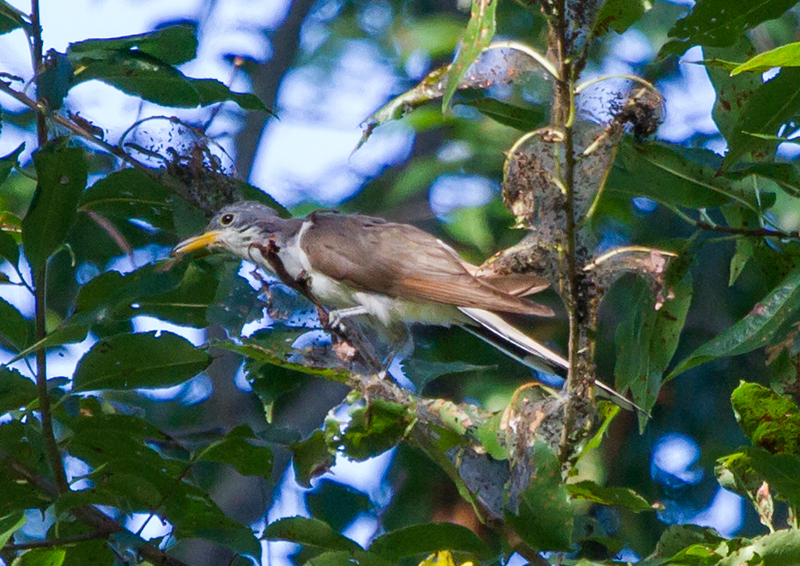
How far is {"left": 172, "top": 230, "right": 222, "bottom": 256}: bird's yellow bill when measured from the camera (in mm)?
3707

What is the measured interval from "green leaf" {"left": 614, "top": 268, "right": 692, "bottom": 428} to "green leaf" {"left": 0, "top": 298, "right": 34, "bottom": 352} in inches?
70.1

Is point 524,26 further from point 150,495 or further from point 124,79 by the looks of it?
point 150,495

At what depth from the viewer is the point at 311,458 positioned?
290cm

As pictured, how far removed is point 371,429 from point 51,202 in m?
1.13

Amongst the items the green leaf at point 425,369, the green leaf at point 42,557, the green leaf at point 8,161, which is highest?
the green leaf at point 8,161

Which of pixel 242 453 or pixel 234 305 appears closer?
pixel 242 453

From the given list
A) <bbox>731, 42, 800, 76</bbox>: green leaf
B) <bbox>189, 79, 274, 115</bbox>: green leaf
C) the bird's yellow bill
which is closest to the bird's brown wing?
the bird's yellow bill

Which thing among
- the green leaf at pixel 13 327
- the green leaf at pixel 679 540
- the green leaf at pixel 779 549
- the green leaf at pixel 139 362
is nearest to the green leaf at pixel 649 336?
the green leaf at pixel 679 540

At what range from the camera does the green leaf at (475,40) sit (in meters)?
1.95

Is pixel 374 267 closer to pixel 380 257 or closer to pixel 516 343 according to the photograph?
pixel 380 257

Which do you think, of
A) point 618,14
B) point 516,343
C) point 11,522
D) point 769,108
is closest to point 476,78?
point 618,14

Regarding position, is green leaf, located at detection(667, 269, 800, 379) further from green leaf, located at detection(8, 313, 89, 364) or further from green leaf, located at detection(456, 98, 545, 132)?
green leaf, located at detection(8, 313, 89, 364)

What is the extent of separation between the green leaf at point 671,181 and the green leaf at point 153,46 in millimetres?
1401

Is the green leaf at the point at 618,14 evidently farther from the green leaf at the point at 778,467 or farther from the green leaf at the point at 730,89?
the green leaf at the point at 778,467
